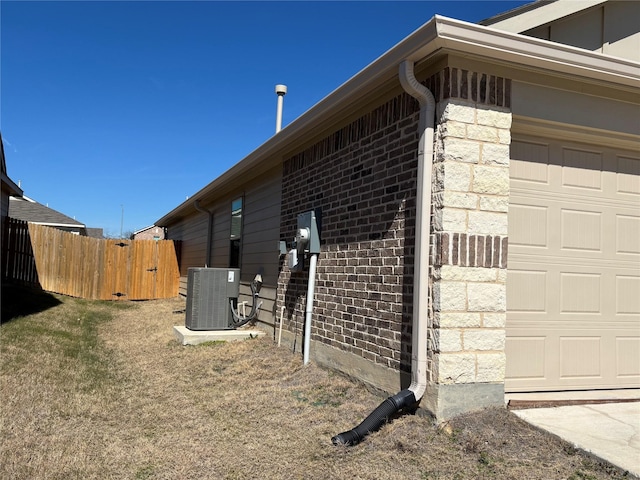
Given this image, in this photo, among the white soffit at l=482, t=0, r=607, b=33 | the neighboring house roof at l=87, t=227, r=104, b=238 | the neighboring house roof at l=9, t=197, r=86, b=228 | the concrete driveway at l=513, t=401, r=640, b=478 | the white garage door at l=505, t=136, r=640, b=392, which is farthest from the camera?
the neighboring house roof at l=87, t=227, r=104, b=238

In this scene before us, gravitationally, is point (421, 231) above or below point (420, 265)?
above

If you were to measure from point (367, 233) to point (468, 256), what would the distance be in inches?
56.9

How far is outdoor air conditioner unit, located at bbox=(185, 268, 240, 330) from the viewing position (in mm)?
8727

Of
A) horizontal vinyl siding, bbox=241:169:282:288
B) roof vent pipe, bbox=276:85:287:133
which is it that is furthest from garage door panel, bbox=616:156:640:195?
roof vent pipe, bbox=276:85:287:133

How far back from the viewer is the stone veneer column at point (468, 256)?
409cm

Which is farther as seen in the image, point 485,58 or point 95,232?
point 95,232


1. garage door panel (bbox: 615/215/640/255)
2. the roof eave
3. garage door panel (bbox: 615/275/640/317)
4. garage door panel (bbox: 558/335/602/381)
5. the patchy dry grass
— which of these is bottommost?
the patchy dry grass

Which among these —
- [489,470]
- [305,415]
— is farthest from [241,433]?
[489,470]

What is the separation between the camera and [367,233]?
17.9 ft

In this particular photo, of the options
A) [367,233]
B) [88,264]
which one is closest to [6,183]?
[88,264]

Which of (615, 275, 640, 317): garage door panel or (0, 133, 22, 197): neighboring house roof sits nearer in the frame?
(615, 275, 640, 317): garage door panel

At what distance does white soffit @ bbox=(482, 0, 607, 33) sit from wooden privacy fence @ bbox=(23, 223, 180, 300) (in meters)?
12.9

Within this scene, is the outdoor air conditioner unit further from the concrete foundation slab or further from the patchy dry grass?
the patchy dry grass

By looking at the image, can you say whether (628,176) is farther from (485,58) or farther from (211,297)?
(211,297)
